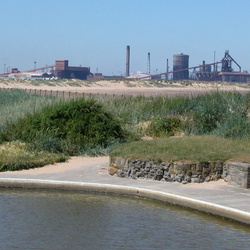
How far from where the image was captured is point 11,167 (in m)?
20.8

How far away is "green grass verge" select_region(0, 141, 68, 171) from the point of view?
2089 cm

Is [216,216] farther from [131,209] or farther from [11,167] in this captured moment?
[11,167]

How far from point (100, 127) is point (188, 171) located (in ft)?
20.8

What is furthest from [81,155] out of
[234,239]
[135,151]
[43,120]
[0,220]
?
[234,239]

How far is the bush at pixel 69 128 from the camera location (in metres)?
23.3

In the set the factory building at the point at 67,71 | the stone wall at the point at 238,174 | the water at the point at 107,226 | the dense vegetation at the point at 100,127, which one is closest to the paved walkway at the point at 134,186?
the stone wall at the point at 238,174

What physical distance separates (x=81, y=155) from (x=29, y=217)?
8.19m

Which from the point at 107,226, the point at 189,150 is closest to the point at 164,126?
the point at 189,150

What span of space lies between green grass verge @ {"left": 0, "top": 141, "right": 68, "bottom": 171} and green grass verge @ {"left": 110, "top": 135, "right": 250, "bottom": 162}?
238 cm

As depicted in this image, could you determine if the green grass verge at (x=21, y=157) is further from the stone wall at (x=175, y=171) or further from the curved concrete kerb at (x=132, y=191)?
the stone wall at (x=175, y=171)

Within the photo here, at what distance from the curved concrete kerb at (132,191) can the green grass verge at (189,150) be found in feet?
4.88

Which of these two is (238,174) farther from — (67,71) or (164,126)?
(67,71)

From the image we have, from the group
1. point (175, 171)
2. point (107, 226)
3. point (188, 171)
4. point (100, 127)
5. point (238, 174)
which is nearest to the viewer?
point (107, 226)

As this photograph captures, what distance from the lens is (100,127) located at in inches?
949
